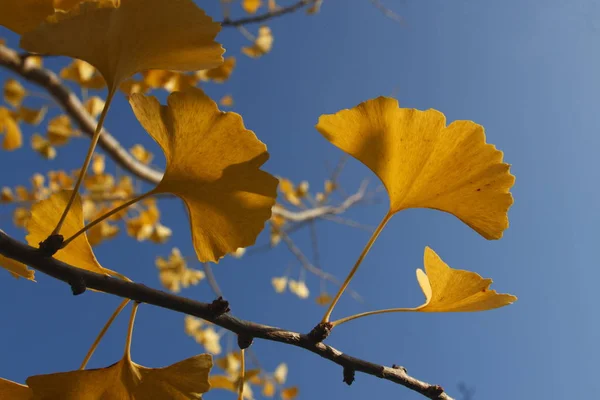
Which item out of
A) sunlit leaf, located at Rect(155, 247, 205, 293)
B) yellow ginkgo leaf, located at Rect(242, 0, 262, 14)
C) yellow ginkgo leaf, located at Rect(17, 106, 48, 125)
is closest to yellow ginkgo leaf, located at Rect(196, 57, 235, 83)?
yellow ginkgo leaf, located at Rect(242, 0, 262, 14)

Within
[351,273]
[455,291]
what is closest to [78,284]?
[351,273]

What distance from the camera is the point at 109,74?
484mm

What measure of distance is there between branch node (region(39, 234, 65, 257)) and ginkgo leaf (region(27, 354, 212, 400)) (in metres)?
0.14

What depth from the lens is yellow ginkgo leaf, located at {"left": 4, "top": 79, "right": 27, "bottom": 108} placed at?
186 centimetres

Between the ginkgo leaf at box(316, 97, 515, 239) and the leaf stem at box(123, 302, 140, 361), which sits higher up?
the ginkgo leaf at box(316, 97, 515, 239)

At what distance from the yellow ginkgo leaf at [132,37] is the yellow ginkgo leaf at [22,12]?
0.07 m

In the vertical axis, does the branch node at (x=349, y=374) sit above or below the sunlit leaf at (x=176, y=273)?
below

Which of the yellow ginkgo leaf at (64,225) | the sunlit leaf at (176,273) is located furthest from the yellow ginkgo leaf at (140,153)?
the yellow ginkgo leaf at (64,225)

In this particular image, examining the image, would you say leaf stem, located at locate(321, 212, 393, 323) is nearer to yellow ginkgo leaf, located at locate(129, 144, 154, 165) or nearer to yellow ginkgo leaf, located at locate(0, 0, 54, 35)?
yellow ginkgo leaf, located at locate(0, 0, 54, 35)

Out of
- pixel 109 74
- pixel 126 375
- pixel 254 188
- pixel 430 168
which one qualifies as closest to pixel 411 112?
pixel 430 168

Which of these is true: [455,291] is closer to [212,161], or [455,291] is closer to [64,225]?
[212,161]

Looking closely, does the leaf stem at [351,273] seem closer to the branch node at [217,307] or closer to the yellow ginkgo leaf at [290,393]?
the branch node at [217,307]

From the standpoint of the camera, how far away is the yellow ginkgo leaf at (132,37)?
1.38 feet

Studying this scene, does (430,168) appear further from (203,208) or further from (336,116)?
(203,208)
